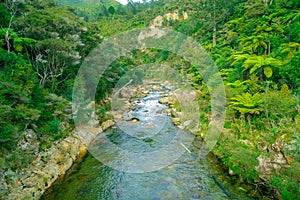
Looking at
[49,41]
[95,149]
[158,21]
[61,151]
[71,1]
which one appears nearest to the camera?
[61,151]

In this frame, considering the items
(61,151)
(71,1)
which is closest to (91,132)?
(61,151)

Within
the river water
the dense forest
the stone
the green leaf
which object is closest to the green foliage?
the dense forest

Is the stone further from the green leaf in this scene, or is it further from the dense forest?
the green leaf

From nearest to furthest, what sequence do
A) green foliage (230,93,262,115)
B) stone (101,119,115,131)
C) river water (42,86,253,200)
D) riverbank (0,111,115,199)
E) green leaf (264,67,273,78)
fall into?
riverbank (0,111,115,199), river water (42,86,253,200), green foliage (230,93,262,115), green leaf (264,67,273,78), stone (101,119,115,131)

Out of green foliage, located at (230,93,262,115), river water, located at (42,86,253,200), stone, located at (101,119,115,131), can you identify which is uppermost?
green foliage, located at (230,93,262,115)

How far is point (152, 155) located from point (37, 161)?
6.36m

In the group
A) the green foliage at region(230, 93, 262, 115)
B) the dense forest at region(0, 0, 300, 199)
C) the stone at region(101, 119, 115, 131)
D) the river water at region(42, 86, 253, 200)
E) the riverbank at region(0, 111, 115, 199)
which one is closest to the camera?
the riverbank at region(0, 111, 115, 199)

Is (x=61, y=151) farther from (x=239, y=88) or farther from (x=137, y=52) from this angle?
(x=137, y=52)

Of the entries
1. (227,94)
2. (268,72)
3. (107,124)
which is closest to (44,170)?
(107,124)

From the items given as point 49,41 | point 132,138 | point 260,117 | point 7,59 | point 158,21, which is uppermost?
point 158,21

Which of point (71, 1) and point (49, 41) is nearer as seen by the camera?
point (49, 41)

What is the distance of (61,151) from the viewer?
12.5 meters

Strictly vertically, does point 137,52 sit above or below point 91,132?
above

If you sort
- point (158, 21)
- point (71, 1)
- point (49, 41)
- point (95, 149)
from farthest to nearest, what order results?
1. point (71, 1)
2. point (158, 21)
3. point (95, 149)
4. point (49, 41)
